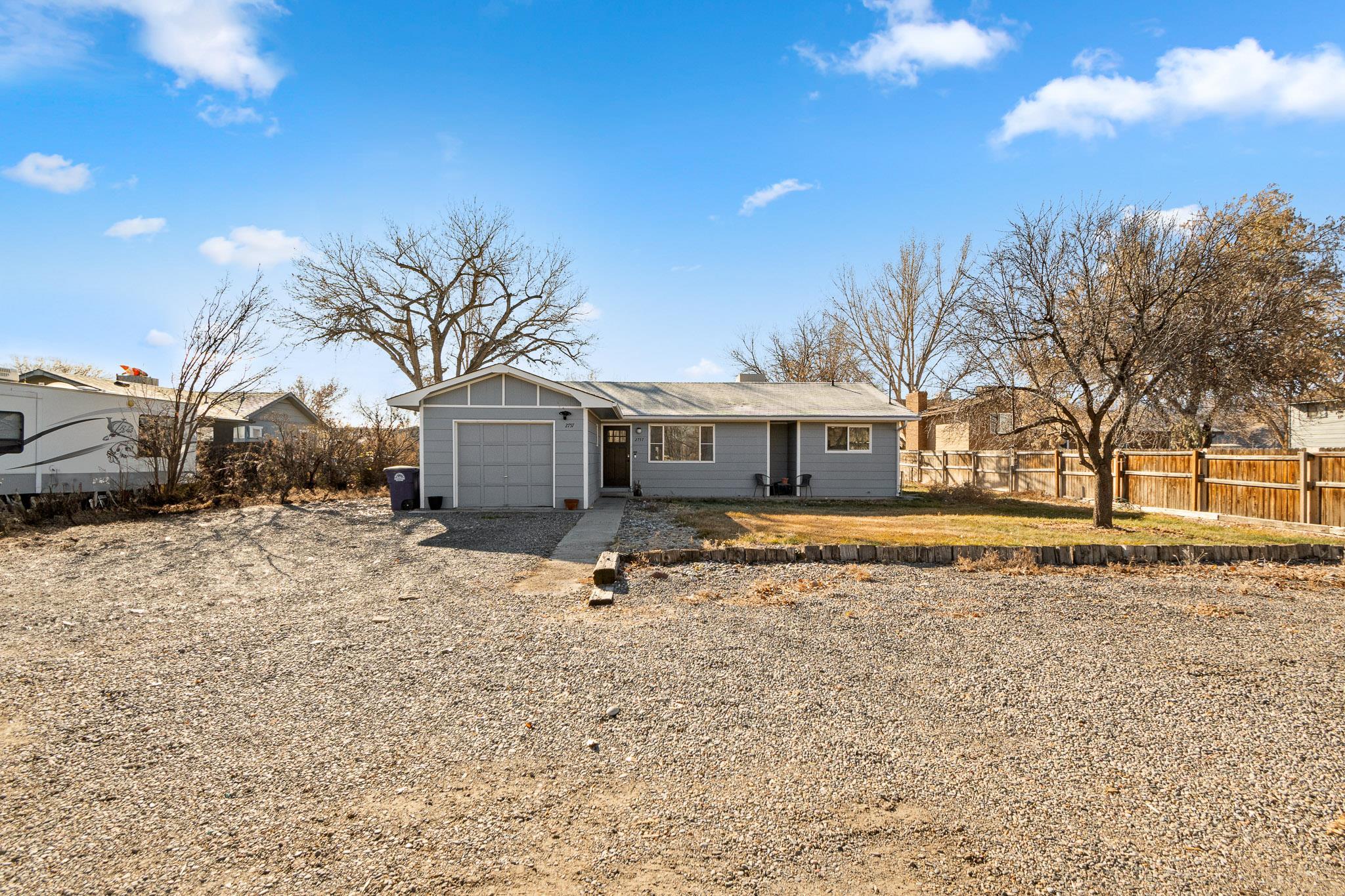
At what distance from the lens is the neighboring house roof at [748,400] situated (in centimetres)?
1694

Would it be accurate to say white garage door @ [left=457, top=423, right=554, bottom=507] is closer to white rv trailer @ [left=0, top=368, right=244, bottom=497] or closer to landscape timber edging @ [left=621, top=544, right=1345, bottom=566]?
landscape timber edging @ [left=621, top=544, right=1345, bottom=566]

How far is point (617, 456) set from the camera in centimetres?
1822

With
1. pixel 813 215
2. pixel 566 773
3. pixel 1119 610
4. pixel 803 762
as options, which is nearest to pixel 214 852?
pixel 566 773

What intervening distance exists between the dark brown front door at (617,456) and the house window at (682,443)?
1.21 meters

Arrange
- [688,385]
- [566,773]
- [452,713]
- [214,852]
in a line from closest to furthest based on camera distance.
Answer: [214,852] < [566,773] < [452,713] < [688,385]

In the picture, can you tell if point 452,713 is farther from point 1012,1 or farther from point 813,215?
point 813,215

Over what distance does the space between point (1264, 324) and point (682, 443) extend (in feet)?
42.8

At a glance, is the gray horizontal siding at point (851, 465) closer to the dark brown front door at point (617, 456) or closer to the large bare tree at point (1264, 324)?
the dark brown front door at point (617, 456)

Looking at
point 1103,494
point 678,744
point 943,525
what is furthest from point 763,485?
point 678,744

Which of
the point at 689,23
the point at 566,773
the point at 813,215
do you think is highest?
the point at 689,23

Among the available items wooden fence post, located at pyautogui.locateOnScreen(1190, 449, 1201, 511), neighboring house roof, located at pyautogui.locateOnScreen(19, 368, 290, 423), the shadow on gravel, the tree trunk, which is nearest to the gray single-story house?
the shadow on gravel

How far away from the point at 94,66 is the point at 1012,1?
14.2 metres

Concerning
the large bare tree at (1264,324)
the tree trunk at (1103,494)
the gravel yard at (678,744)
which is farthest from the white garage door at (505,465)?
the large bare tree at (1264,324)

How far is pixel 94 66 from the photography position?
394 inches
